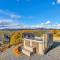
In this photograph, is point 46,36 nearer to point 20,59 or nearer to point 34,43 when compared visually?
point 34,43

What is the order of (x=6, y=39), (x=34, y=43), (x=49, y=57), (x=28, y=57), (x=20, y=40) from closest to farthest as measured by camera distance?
(x=49, y=57) → (x=28, y=57) → (x=34, y=43) → (x=20, y=40) → (x=6, y=39)

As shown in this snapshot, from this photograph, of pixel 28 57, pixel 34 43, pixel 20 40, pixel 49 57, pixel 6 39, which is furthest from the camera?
pixel 6 39

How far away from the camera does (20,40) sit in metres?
20.4

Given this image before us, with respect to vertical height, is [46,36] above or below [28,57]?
above

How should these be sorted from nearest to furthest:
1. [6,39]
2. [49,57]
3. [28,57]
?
[49,57], [28,57], [6,39]

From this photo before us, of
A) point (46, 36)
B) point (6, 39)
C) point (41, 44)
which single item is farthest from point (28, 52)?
point (6, 39)

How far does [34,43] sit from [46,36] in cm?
151

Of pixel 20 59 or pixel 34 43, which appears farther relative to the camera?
pixel 34 43

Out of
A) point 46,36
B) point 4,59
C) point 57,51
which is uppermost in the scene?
point 46,36

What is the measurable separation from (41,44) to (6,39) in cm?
1367

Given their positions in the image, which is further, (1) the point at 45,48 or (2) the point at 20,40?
(2) the point at 20,40

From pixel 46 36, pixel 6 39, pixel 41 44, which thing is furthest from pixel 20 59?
pixel 6 39

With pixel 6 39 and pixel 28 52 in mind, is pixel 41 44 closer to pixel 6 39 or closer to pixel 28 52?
pixel 28 52

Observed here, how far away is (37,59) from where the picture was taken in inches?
452
